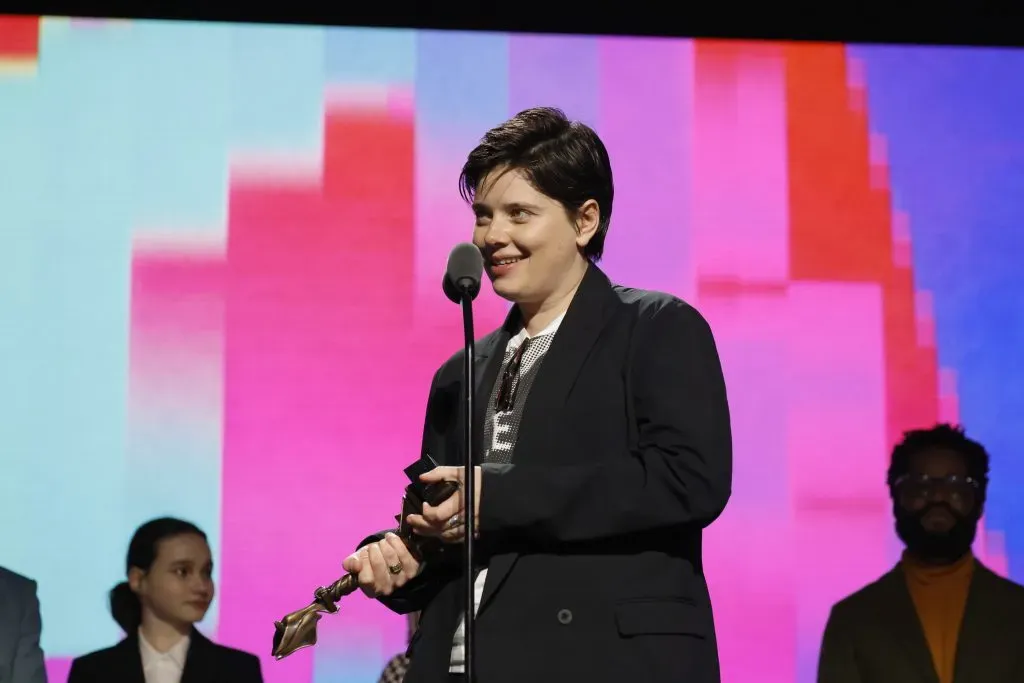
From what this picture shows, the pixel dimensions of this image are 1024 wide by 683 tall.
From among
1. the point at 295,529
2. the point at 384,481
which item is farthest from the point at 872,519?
the point at 295,529

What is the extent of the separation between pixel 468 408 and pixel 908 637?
7.89ft

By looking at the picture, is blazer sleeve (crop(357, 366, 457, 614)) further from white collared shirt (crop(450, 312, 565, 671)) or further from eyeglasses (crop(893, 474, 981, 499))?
eyeglasses (crop(893, 474, 981, 499))

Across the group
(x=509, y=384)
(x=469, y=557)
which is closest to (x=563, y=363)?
(x=509, y=384)

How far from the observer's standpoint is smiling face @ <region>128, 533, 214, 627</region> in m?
3.83

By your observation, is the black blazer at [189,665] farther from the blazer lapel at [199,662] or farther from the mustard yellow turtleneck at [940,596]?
the mustard yellow turtleneck at [940,596]

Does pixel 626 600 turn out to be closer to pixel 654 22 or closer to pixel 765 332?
pixel 765 332

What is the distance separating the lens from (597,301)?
200 cm

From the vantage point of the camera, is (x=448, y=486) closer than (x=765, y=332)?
Yes

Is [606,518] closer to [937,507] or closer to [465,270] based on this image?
[465,270]

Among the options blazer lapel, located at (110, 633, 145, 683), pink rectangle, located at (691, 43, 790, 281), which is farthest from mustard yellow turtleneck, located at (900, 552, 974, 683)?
blazer lapel, located at (110, 633, 145, 683)

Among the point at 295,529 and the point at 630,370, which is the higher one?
the point at 630,370

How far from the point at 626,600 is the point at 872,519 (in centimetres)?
237

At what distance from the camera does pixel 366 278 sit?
401 cm

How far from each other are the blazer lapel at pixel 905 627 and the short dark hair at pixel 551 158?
2154mm
